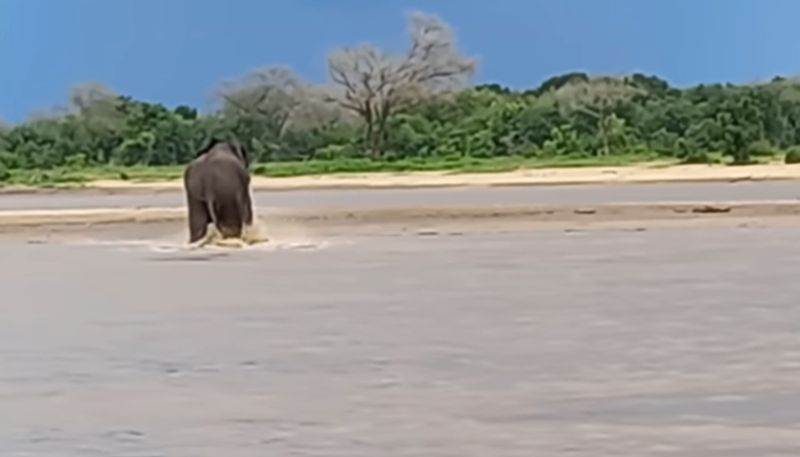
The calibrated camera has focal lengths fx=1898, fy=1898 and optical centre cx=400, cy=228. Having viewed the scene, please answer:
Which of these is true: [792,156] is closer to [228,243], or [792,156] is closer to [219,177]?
[228,243]

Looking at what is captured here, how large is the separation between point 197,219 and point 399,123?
29.5 meters

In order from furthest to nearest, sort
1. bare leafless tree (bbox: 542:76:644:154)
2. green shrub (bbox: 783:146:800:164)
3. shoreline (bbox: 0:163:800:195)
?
bare leafless tree (bbox: 542:76:644:154) < green shrub (bbox: 783:146:800:164) < shoreline (bbox: 0:163:800:195)

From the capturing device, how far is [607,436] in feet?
26.2

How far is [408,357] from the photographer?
10773 mm

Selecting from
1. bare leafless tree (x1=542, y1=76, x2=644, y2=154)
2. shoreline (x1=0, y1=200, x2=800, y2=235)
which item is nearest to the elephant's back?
shoreline (x1=0, y1=200, x2=800, y2=235)

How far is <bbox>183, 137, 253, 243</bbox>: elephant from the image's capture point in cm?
2064

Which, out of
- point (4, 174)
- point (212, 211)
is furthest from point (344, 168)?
point (212, 211)

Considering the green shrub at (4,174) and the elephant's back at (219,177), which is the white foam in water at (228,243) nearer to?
the elephant's back at (219,177)

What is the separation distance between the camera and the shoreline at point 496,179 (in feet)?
115

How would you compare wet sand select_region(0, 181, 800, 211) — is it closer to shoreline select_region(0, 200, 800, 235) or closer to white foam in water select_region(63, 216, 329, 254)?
shoreline select_region(0, 200, 800, 235)

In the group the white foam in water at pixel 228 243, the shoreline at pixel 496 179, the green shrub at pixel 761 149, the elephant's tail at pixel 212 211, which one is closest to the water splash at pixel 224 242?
the white foam in water at pixel 228 243

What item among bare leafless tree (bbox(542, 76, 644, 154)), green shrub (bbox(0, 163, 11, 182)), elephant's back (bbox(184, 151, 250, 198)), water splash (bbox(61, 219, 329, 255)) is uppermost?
bare leafless tree (bbox(542, 76, 644, 154))

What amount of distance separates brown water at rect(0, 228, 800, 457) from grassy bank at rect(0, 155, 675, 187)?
22.0 meters

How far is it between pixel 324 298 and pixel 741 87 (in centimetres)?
3916
